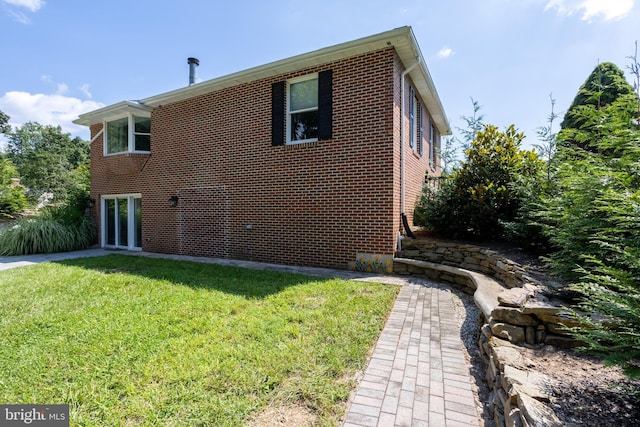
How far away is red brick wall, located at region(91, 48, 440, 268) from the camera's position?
20.4 ft

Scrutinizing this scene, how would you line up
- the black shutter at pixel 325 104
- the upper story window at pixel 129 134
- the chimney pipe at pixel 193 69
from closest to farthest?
the black shutter at pixel 325 104 → the upper story window at pixel 129 134 → the chimney pipe at pixel 193 69

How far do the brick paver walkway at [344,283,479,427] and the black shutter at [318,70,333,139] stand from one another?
14.5 ft

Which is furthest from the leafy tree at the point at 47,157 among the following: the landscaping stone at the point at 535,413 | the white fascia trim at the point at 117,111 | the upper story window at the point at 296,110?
the landscaping stone at the point at 535,413

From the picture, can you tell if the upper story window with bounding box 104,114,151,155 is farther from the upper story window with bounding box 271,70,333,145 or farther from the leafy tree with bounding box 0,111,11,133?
the leafy tree with bounding box 0,111,11,133

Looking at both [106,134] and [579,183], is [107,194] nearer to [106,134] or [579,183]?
[106,134]

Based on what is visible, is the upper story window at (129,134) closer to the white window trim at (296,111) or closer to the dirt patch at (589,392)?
the white window trim at (296,111)

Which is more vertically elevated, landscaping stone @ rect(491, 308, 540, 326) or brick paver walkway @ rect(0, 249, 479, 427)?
landscaping stone @ rect(491, 308, 540, 326)

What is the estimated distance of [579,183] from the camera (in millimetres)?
3297

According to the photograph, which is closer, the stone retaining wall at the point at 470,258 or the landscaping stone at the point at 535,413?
the landscaping stone at the point at 535,413

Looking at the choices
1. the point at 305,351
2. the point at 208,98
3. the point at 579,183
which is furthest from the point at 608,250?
the point at 208,98

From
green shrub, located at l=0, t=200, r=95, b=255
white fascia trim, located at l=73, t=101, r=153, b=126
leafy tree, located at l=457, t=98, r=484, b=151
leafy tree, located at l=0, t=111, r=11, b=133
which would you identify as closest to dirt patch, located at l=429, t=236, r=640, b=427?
white fascia trim, located at l=73, t=101, r=153, b=126

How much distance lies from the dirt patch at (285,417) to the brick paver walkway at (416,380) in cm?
27

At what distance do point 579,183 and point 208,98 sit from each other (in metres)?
8.51

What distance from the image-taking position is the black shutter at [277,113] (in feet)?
23.4
